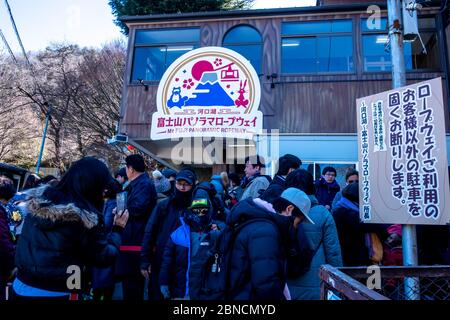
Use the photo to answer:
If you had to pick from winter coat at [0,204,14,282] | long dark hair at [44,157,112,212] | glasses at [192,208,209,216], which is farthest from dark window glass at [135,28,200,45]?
long dark hair at [44,157,112,212]

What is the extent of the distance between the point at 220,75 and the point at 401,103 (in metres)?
6.12

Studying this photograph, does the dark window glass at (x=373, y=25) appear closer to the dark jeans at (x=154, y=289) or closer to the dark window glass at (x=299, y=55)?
the dark window glass at (x=299, y=55)

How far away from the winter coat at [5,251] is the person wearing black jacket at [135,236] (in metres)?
1.11

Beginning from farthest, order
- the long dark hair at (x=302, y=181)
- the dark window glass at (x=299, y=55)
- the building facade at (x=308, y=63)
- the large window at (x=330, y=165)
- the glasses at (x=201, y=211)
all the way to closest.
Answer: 1. the dark window glass at (x=299, y=55)
2. the building facade at (x=308, y=63)
3. the large window at (x=330, y=165)
4. the long dark hair at (x=302, y=181)
5. the glasses at (x=201, y=211)

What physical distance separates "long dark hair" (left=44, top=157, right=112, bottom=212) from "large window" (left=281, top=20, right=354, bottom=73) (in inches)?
336

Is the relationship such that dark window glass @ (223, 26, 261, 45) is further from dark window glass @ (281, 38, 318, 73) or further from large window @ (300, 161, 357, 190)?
large window @ (300, 161, 357, 190)

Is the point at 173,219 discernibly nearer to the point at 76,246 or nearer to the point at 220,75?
the point at 76,246

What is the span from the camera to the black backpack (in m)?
2.25

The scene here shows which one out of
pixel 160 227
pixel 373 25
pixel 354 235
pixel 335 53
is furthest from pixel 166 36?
pixel 354 235

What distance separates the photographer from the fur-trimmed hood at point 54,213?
206cm

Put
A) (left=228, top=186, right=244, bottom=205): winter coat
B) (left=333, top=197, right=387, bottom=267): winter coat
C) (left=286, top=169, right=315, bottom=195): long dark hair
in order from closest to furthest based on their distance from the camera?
(left=286, top=169, right=315, bottom=195): long dark hair → (left=333, top=197, right=387, bottom=267): winter coat → (left=228, top=186, right=244, bottom=205): winter coat

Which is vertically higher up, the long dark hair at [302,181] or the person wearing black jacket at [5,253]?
the long dark hair at [302,181]

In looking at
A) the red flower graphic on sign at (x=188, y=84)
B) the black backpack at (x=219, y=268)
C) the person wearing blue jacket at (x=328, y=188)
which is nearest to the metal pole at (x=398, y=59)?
the black backpack at (x=219, y=268)

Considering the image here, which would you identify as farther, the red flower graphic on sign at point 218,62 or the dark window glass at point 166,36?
the dark window glass at point 166,36
